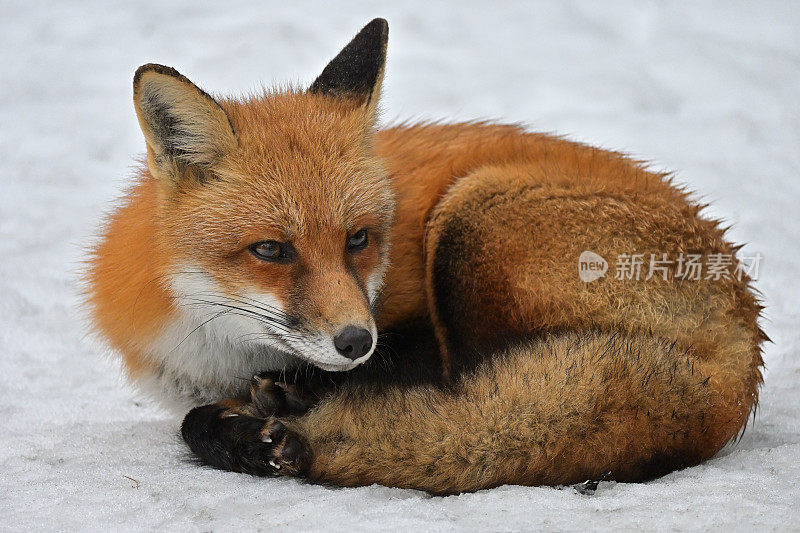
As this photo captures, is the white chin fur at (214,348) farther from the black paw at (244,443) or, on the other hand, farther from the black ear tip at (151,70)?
the black ear tip at (151,70)

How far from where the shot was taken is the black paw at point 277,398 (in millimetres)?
2668

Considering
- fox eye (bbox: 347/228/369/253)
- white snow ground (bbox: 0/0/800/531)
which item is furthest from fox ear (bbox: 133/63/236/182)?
white snow ground (bbox: 0/0/800/531)

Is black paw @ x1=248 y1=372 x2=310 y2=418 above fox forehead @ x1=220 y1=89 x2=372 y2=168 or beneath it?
beneath

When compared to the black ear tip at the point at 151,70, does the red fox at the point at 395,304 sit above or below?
below

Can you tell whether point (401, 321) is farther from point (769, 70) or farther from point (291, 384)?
point (769, 70)

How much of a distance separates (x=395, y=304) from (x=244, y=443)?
2.62 ft

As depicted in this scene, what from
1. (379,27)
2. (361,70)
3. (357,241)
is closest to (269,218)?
(357,241)

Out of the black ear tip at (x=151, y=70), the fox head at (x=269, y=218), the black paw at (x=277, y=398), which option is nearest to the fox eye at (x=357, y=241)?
the fox head at (x=269, y=218)

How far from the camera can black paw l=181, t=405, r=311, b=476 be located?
2445 millimetres

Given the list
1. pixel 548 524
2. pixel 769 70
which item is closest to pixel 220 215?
pixel 548 524

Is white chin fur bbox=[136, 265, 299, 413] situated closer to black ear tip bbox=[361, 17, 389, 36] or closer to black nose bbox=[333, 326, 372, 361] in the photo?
black nose bbox=[333, 326, 372, 361]

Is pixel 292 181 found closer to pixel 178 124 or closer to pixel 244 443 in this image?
pixel 178 124

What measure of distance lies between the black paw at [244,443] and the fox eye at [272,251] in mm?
536

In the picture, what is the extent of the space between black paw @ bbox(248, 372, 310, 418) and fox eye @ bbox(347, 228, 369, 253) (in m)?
0.52
